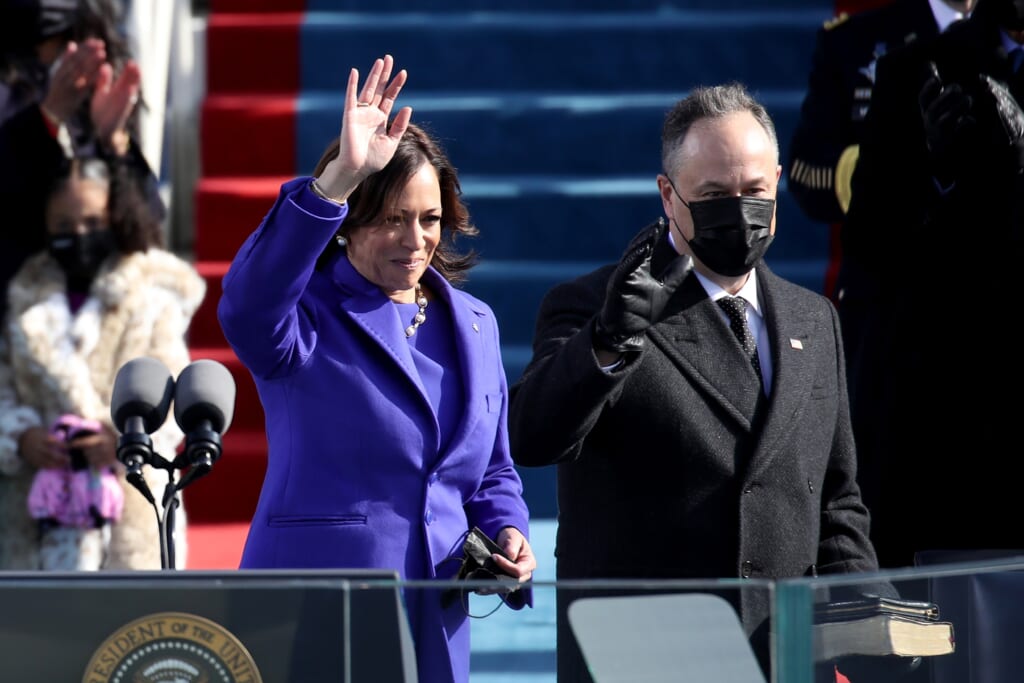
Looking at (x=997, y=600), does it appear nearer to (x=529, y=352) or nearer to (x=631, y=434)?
(x=631, y=434)

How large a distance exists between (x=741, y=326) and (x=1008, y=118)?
1006 millimetres

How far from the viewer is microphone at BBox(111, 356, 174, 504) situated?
104 inches

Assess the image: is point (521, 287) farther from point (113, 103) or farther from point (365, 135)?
point (365, 135)

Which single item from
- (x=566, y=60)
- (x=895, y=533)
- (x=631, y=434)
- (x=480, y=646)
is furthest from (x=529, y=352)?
(x=480, y=646)

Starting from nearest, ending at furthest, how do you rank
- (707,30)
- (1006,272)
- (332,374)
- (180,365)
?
(332,374) < (1006,272) < (180,365) < (707,30)

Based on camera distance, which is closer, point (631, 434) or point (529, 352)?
point (631, 434)

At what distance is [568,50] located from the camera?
22.2 feet

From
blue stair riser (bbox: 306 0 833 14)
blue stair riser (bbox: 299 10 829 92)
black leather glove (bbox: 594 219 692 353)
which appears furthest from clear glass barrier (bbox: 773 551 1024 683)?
blue stair riser (bbox: 306 0 833 14)

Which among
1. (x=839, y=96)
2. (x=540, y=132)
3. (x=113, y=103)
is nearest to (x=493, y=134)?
(x=540, y=132)

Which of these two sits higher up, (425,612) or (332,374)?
(332,374)

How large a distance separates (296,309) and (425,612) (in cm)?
80

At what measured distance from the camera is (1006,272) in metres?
3.64

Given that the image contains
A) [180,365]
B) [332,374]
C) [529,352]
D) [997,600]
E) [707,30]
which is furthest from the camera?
[707,30]

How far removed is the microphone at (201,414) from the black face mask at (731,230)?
780 mm
